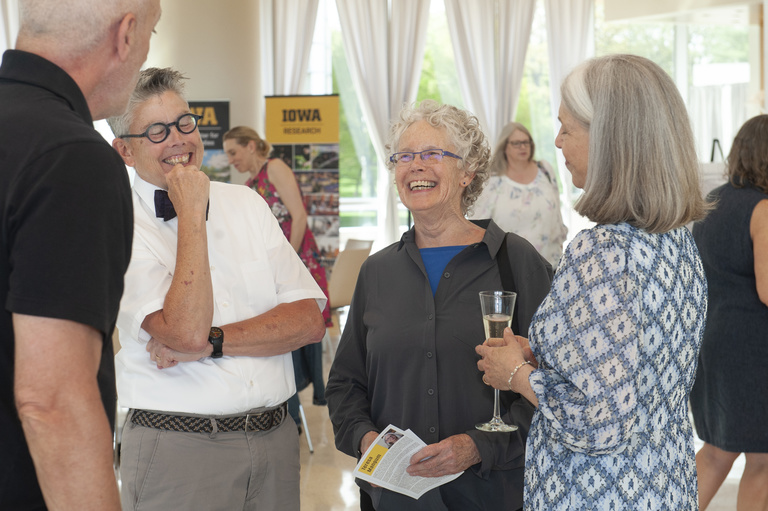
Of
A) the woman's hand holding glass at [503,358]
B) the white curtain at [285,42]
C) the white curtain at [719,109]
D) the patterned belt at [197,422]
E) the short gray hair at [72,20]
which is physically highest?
the white curtain at [285,42]

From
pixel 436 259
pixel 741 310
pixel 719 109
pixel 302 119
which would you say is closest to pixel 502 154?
pixel 302 119

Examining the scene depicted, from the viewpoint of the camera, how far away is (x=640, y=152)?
1.60 metres

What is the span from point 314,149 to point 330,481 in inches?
176

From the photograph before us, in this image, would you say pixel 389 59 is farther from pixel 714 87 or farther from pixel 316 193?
pixel 714 87

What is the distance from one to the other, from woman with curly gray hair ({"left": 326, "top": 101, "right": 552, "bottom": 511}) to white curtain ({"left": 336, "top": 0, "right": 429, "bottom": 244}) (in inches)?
297

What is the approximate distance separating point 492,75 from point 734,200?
755 cm

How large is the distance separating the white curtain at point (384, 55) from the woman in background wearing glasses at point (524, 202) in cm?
409

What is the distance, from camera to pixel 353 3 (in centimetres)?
998

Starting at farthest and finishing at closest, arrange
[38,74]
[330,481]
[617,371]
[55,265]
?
[330,481]
[617,371]
[38,74]
[55,265]

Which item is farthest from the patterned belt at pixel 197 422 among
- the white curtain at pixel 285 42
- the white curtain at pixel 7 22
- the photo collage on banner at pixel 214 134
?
the white curtain at pixel 7 22

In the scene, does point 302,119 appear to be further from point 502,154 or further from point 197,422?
point 197,422

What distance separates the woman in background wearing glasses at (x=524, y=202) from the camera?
559 cm

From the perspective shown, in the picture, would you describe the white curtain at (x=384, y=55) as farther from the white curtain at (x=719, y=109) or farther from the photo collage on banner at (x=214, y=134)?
the white curtain at (x=719, y=109)

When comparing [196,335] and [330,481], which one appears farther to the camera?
[330,481]
